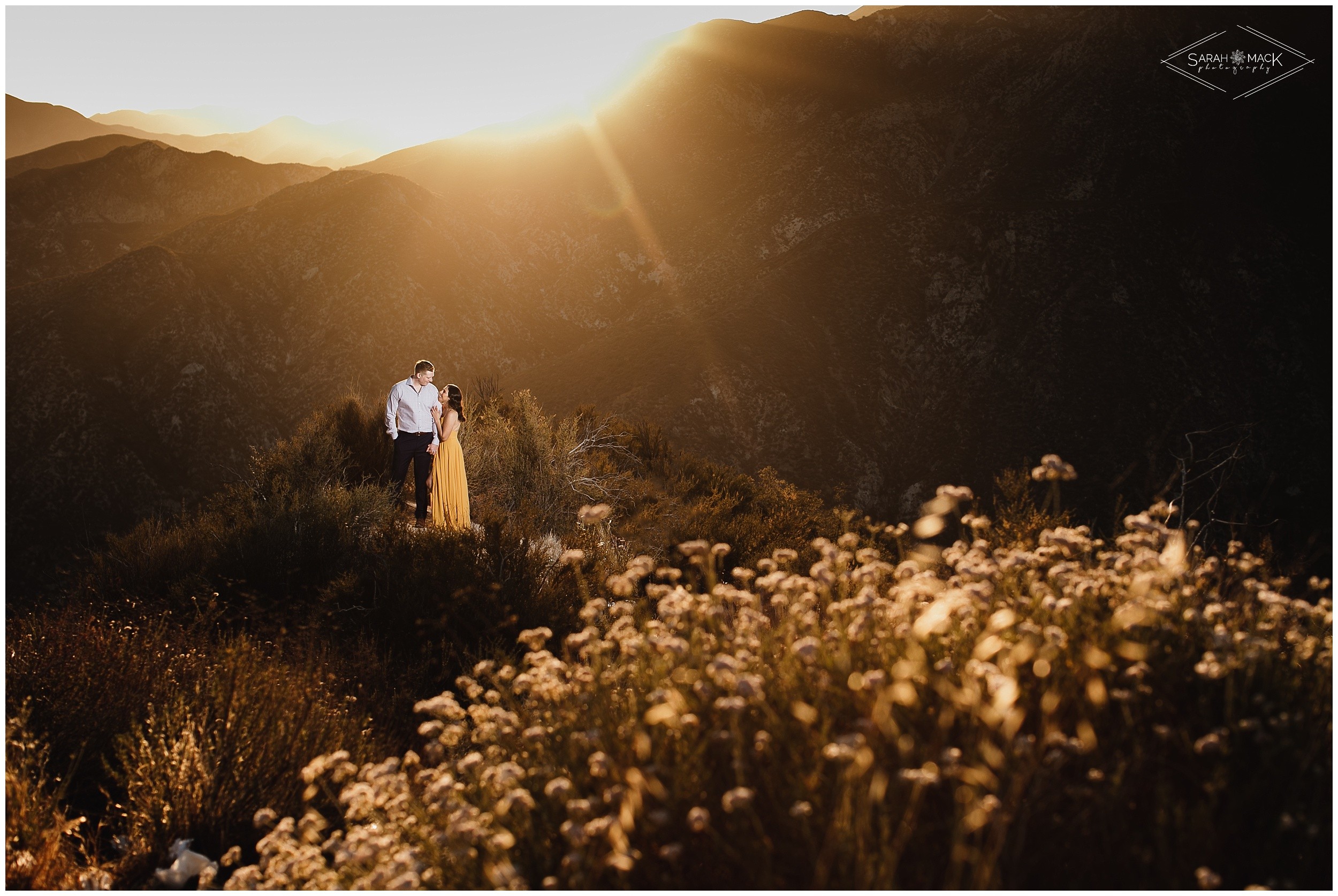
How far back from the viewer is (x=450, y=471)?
31.3 ft

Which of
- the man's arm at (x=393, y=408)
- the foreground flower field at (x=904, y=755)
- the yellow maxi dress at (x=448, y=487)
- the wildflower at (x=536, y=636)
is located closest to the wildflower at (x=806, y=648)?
the foreground flower field at (x=904, y=755)

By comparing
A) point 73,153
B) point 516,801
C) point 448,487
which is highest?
point 73,153

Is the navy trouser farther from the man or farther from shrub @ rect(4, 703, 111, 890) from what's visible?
shrub @ rect(4, 703, 111, 890)

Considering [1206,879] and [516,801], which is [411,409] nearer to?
[516,801]

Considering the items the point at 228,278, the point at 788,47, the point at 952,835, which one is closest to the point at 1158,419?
the point at 952,835

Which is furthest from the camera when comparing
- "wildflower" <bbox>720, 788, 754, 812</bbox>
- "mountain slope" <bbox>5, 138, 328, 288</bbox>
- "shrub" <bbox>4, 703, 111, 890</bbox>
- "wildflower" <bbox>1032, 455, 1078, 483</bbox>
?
"mountain slope" <bbox>5, 138, 328, 288</bbox>

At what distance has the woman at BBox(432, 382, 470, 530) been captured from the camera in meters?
9.34

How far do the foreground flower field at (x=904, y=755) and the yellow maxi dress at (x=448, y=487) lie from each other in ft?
21.3

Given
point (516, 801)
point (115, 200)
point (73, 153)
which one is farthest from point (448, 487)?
point (73, 153)

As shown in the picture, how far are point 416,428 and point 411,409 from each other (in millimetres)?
264

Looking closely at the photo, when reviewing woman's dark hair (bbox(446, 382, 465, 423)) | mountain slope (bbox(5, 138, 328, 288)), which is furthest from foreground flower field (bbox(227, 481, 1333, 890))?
mountain slope (bbox(5, 138, 328, 288))

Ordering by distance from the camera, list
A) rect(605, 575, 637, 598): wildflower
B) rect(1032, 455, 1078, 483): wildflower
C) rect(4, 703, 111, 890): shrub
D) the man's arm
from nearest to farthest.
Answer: rect(605, 575, 637, 598): wildflower < rect(1032, 455, 1078, 483): wildflower < rect(4, 703, 111, 890): shrub < the man's arm

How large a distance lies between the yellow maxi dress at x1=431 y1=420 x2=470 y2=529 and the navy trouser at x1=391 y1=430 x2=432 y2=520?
110 millimetres

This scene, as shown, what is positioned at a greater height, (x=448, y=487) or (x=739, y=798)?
(x=739, y=798)
